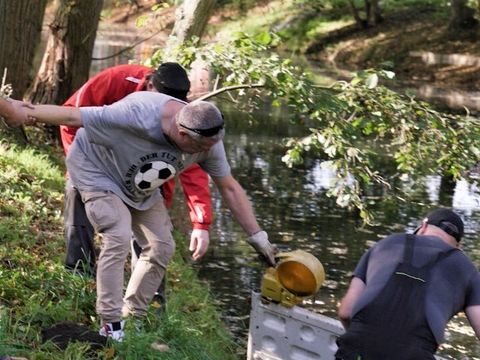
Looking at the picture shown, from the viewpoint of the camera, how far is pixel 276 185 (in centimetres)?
1532

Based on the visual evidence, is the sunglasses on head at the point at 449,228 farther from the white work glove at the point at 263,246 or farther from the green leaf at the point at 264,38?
the green leaf at the point at 264,38

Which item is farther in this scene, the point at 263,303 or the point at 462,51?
the point at 462,51

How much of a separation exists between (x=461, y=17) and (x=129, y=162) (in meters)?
34.8

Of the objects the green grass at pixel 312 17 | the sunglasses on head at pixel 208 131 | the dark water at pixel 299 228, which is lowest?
the green grass at pixel 312 17

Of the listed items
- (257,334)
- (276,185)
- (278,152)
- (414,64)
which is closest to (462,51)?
(414,64)

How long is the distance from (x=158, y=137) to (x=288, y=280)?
1.34 m

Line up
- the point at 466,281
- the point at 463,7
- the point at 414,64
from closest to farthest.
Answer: the point at 466,281 → the point at 414,64 → the point at 463,7

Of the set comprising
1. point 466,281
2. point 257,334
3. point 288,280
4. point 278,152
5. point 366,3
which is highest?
point 466,281

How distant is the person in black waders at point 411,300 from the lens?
436 cm

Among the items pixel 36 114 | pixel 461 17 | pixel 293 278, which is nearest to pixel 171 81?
pixel 36 114

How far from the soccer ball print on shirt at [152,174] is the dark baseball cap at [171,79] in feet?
2.51

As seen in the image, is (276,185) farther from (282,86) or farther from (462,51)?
(462,51)

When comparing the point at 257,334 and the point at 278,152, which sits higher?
the point at 257,334

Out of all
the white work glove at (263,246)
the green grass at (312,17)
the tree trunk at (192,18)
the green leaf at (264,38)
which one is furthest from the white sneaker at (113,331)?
the green grass at (312,17)
